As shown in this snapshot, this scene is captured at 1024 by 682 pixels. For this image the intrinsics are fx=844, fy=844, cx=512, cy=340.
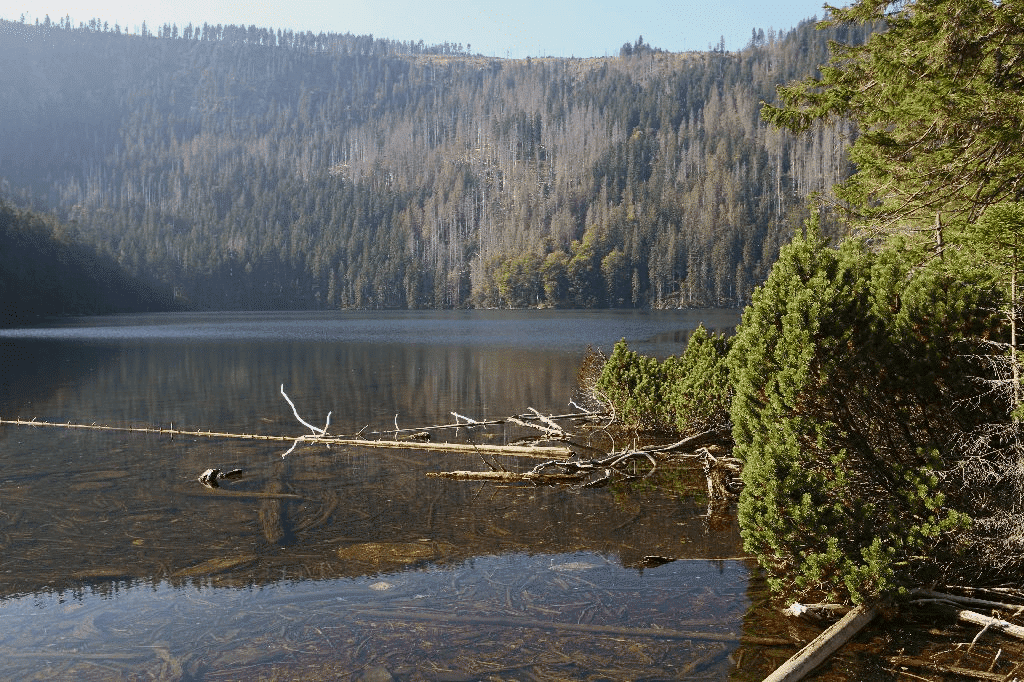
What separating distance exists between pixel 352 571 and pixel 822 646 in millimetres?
4811

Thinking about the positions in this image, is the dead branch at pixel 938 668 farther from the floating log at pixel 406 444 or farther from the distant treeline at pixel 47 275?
the distant treeline at pixel 47 275

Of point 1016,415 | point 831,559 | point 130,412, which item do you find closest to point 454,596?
point 831,559

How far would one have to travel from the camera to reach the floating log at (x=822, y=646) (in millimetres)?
5821

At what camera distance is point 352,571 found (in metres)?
8.87

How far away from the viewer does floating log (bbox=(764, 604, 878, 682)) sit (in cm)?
582

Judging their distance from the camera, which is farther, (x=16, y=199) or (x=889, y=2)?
(x=16, y=199)

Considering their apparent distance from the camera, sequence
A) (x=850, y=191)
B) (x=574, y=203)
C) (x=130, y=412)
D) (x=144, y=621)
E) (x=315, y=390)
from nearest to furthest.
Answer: (x=144, y=621) < (x=850, y=191) < (x=130, y=412) < (x=315, y=390) < (x=574, y=203)

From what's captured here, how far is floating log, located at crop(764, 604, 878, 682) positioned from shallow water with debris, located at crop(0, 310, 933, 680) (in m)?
0.24

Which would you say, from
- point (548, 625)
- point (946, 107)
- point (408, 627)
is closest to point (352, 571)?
point (408, 627)

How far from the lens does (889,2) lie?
886 cm

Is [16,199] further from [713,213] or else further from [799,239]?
[799,239]

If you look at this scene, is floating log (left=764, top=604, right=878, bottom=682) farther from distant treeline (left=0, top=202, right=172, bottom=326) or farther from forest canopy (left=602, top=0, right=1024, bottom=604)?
distant treeline (left=0, top=202, right=172, bottom=326)

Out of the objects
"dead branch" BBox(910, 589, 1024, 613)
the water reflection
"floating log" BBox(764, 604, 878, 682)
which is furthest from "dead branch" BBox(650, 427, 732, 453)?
"floating log" BBox(764, 604, 878, 682)

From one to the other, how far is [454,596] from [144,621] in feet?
9.13
